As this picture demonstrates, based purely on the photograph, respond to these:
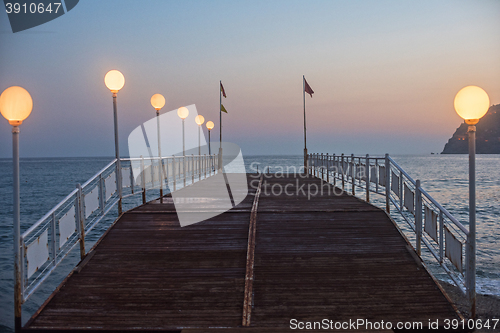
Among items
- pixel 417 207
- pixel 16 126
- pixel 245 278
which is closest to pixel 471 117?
pixel 417 207

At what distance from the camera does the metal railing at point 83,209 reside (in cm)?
569

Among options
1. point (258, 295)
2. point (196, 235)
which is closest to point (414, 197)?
point (258, 295)

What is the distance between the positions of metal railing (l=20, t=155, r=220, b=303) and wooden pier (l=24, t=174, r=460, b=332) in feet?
1.58

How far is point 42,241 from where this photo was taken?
590 centimetres

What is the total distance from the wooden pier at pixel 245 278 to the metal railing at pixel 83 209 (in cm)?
48

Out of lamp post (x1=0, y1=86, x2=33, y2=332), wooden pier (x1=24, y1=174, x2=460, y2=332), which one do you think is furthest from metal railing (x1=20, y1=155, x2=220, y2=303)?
wooden pier (x1=24, y1=174, x2=460, y2=332)

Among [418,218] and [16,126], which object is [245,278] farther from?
[16,126]

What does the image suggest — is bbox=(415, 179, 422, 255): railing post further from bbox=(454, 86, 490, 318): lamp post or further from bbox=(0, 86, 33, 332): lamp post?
bbox=(0, 86, 33, 332): lamp post

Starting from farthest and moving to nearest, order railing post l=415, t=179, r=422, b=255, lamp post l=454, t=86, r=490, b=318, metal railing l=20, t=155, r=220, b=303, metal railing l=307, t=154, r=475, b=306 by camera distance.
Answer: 1. railing post l=415, t=179, r=422, b=255
2. metal railing l=307, t=154, r=475, b=306
3. metal railing l=20, t=155, r=220, b=303
4. lamp post l=454, t=86, r=490, b=318

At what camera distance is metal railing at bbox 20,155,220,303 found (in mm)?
Result: 5688

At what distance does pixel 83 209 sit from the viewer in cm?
736

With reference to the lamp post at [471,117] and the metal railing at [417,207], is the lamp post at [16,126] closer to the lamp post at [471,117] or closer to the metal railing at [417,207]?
the metal railing at [417,207]

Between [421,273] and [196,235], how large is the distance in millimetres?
4508

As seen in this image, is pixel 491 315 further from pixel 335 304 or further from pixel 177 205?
pixel 177 205
